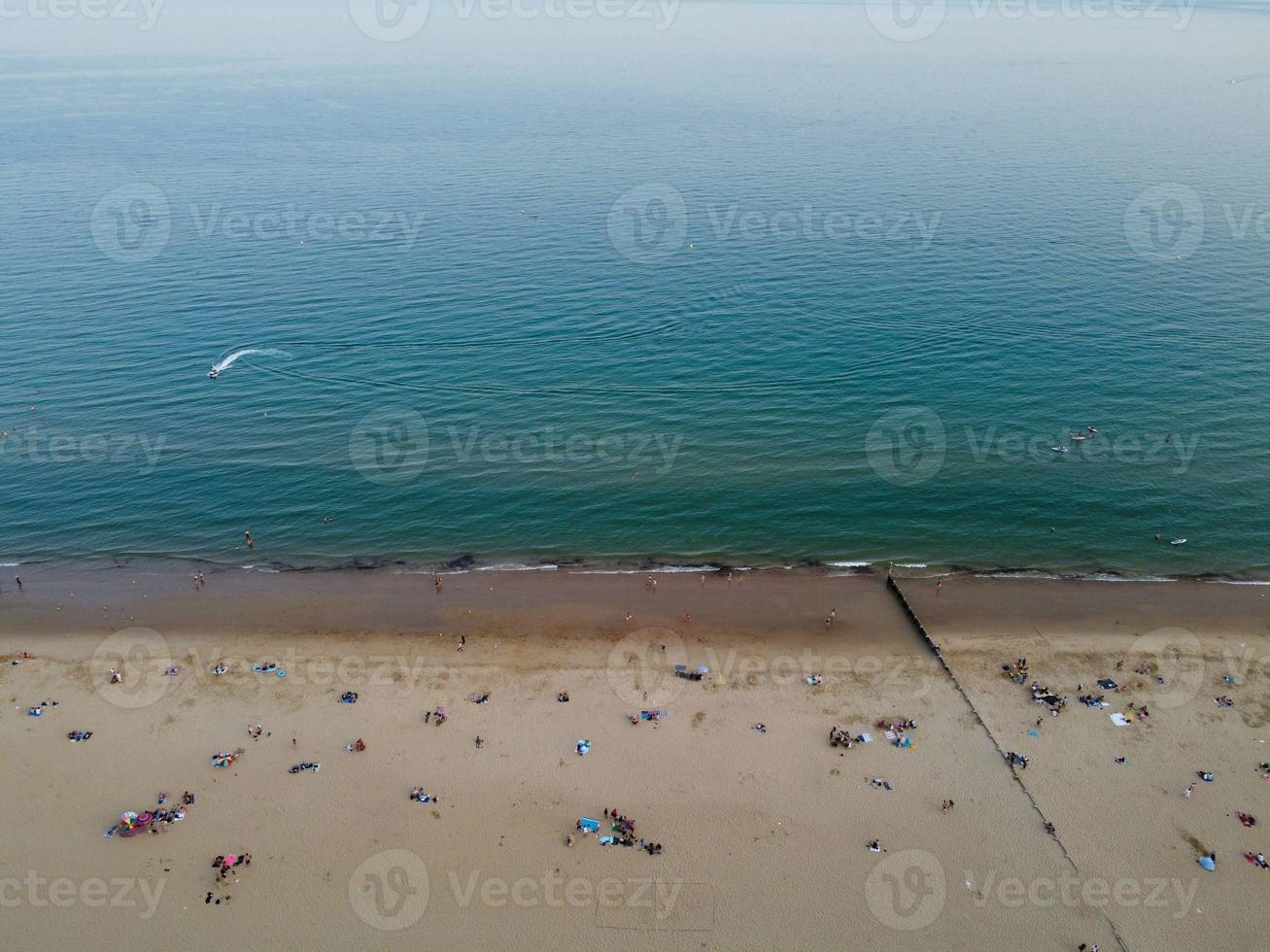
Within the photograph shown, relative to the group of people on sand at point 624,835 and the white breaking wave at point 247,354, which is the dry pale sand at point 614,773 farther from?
the white breaking wave at point 247,354

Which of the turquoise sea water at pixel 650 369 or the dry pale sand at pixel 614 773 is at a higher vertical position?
the turquoise sea water at pixel 650 369

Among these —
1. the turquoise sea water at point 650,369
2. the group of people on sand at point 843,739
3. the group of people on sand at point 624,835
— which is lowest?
the group of people on sand at point 624,835

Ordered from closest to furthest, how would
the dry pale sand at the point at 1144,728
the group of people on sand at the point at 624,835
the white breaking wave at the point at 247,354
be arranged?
the dry pale sand at the point at 1144,728 < the group of people on sand at the point at 624,835 < the white breaking wave at the point at 247,354

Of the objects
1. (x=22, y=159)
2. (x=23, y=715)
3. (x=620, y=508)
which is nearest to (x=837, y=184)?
(x=620, y=508)

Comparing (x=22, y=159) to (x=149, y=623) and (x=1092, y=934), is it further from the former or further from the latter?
(x=1092, y=934)

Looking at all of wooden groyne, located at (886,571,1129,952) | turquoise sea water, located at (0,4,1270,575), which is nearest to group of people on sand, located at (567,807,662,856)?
wooden groyne, located at (886,571,1129,952)

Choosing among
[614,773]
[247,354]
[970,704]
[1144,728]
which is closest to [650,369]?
[247,354]

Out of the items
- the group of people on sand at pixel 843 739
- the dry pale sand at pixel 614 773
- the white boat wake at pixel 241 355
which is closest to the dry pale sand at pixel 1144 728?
the dry pale sand at pixel 614 773
